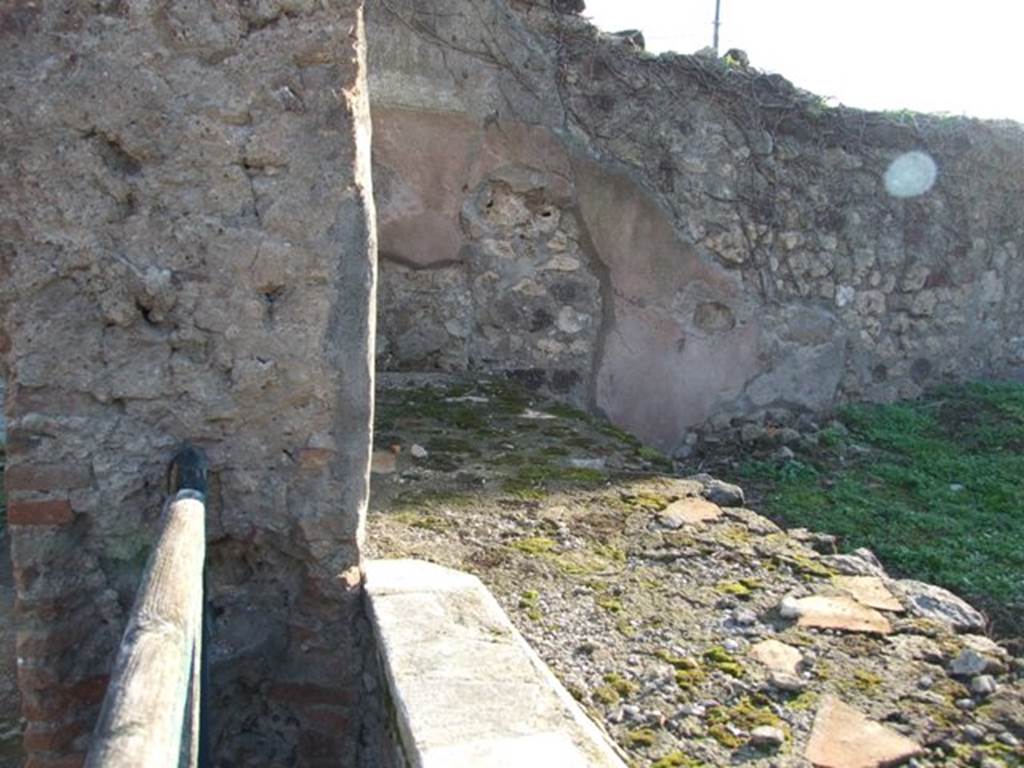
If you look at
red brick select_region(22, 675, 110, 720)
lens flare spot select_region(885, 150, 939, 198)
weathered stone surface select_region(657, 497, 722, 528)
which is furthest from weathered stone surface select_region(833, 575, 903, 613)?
lens flare spot select_region(885, 150, 939, 198)

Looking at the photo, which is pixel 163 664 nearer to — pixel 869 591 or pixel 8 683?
pixel 8 683

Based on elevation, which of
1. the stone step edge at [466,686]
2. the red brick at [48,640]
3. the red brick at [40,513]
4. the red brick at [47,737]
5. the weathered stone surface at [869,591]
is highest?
the red brick at [40,513]

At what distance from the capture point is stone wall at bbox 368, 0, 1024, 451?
443 cm

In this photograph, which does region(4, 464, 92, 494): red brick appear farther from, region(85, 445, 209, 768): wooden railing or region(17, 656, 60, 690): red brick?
region(17, 656, 60, 690): red brick

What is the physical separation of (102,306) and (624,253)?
3.34m

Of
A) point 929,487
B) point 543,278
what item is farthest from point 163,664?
point 929,487

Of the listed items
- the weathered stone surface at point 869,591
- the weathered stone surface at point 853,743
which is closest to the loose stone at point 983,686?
the weathered stone surface at point 853,743

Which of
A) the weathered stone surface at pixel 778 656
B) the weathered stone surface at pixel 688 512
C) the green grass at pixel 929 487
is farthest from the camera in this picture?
the green grass at pixel 929 487

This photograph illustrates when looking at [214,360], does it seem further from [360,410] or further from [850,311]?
[850,311]

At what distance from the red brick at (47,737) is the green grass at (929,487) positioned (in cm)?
253

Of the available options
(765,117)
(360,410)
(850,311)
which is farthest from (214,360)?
(850,311)

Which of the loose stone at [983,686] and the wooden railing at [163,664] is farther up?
the wooden railing at [163,664]

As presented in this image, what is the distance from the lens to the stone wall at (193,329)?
1.69 m

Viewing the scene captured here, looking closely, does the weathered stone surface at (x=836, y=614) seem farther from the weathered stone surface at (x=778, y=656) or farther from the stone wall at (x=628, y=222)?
the stone wall at (x=628, y=222)
